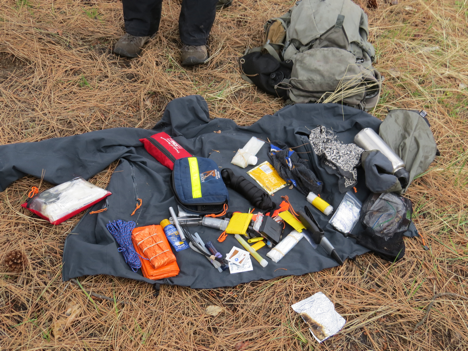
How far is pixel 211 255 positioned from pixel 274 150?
45.3 inches

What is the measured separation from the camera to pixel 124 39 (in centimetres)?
345

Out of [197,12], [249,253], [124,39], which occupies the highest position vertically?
[197,12]

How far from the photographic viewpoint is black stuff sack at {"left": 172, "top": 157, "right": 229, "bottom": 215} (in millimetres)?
2414

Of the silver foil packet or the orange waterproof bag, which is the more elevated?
the orange waterproof bag

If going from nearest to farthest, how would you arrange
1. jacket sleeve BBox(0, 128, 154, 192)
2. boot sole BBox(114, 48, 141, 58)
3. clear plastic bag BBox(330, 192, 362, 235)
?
jacket sleeve BBox(0, 128, 154, 192) → clear plastic bag BBox(330, 192, 362, 235) → boot sole BBox(114, 48, 141, 58)

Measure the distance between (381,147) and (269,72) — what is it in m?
1.38

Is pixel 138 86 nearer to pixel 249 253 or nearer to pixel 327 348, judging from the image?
pixel 249 253

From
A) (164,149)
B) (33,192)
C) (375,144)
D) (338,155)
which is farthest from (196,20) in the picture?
(33,192)

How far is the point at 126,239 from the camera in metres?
2.18

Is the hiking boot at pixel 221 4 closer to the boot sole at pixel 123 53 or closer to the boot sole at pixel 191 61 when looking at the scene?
the boot sole at pixel 191 61

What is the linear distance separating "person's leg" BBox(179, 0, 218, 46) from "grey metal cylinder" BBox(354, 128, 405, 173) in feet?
6.29

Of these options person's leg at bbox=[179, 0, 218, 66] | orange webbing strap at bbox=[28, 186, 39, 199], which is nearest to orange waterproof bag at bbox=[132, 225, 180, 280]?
orange webbing strap at bbox=[28, 186, 39, 199]

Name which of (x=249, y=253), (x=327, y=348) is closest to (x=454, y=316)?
(x=327, y=348)

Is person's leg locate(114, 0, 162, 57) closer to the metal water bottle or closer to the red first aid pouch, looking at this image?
the red first aid pouch
